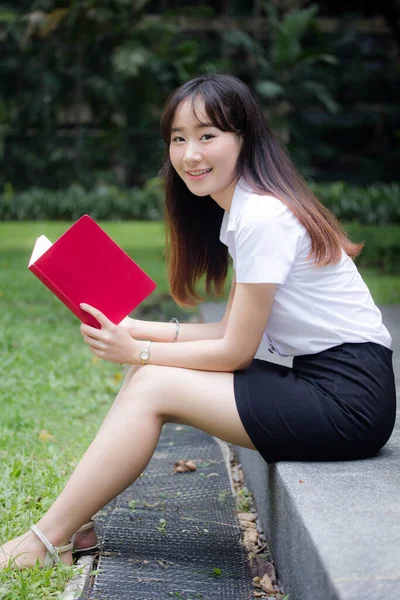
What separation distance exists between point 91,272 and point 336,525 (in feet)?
3.26

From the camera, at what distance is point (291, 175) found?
234cm

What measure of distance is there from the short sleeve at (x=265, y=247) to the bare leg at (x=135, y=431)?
0.31 m

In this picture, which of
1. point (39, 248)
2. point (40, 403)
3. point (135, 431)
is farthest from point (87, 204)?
→ point (135, 431)

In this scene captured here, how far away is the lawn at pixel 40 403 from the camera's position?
8.07 ft

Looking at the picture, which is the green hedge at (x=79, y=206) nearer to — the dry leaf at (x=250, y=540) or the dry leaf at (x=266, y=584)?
the dry leaf at (x=250, y=540)

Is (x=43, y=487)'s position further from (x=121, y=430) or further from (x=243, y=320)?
(x=243, y=320)

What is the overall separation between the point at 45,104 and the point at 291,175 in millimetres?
18529

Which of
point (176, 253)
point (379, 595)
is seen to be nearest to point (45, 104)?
point (176, 253)

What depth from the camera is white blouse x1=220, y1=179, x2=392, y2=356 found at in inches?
82.9

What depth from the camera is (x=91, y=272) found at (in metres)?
2.28

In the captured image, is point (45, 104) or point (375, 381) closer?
point (375, 381)

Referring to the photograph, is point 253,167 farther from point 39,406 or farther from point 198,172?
point 39,406

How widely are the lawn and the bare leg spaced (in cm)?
14

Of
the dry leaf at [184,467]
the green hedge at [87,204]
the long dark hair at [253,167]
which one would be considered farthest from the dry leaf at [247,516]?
the green hedge at [87,204]
